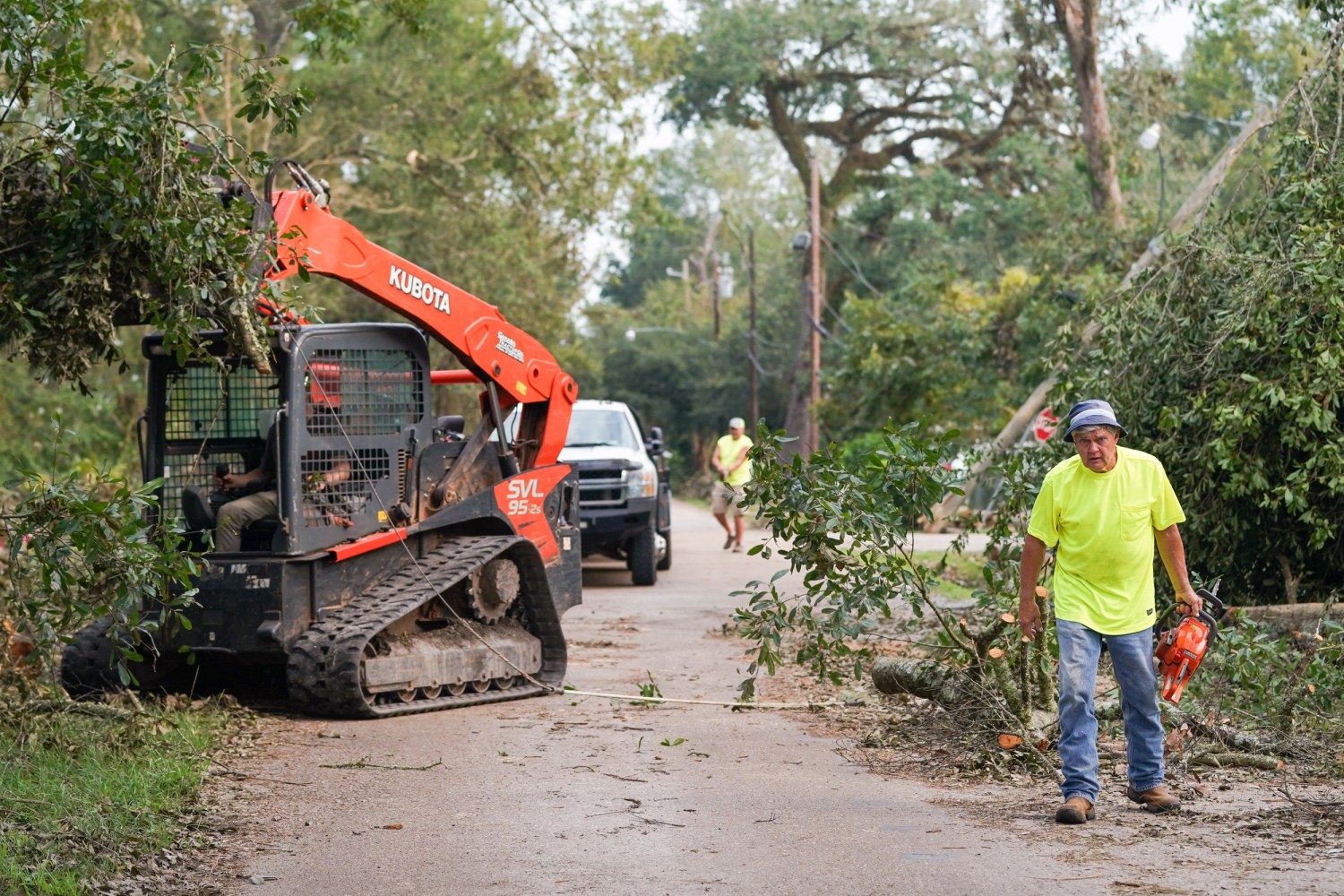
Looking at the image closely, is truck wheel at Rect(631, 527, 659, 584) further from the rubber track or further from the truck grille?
the rubber track

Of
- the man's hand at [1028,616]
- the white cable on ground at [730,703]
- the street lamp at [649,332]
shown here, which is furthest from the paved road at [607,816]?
the street lamp at [649,332]

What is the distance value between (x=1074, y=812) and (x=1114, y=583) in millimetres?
1005

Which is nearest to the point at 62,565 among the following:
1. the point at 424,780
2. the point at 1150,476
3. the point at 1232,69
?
the point at 424,780

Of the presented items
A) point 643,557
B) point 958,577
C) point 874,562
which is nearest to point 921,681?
point 874,562

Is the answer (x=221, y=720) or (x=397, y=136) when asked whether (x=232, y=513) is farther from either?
Result: (x=397, y=136)

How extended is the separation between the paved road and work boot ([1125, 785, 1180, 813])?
1.39 ft

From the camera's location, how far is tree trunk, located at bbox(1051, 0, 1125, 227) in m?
24.4

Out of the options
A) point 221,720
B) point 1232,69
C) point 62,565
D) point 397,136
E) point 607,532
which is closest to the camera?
point 62,565

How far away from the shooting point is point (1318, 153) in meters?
12.5

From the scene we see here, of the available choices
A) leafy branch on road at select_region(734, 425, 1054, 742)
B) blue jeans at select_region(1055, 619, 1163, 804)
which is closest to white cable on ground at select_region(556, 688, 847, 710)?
leafy branch on road at select_region(734, 425, 1054, 742)

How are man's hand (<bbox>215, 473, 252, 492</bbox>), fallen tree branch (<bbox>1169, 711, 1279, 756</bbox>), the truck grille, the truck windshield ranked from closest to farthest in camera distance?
fallen tree branch (<bbox>1169, 711, 1279, 756</bbox>)
man's hand (<bbox>215, 473, 252, 492</bbox>)
the truck grille
the truck windshield

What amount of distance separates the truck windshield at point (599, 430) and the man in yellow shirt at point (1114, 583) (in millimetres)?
13049

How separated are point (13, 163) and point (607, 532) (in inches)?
451

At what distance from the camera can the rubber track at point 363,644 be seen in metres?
9.54
